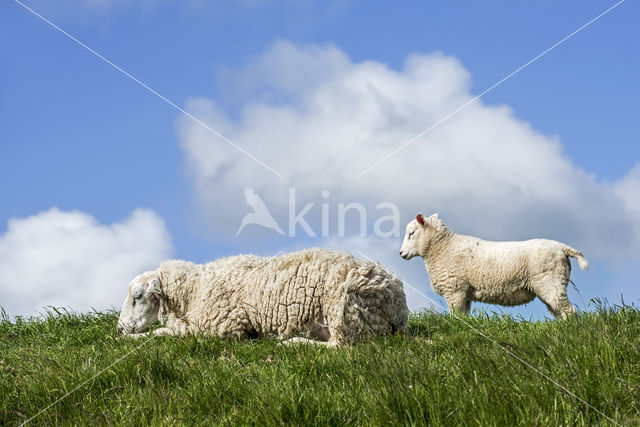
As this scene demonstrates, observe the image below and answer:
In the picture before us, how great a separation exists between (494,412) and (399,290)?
368cm

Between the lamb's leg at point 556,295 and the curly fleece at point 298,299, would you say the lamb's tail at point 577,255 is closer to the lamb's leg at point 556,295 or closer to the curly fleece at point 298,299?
the lamb's leg at point 556,295

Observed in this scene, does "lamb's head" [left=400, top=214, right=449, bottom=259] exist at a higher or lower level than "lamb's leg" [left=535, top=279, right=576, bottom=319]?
higher

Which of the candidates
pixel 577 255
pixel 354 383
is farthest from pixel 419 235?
pixel 354 383

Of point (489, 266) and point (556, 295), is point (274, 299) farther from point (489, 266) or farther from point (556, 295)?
point (556, 295)

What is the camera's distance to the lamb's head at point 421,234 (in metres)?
10.9

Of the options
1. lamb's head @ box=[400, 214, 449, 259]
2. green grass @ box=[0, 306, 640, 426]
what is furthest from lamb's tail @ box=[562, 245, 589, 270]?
green grass @ box=[0, 306, 640, 426]

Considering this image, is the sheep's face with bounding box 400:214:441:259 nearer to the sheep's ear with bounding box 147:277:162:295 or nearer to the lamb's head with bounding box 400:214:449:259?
the lamb's head with bounding box 400:214:449:259

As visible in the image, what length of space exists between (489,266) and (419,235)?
1418 mm

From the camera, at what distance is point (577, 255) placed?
998 cm

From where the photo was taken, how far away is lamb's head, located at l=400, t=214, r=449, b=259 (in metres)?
10.9

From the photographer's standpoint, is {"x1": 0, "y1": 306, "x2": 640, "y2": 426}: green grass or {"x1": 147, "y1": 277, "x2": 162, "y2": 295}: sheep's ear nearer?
{"x1": 0, "y1": 306, "x2": 640, "y2": 426}: green grass

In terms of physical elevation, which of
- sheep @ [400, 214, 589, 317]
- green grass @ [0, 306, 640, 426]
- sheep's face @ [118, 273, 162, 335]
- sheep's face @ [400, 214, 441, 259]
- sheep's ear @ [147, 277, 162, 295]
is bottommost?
green grass @ [0, 306, 640, 426]

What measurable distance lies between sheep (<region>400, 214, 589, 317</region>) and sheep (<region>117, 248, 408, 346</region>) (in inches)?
136

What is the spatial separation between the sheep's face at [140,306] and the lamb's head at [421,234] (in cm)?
493
